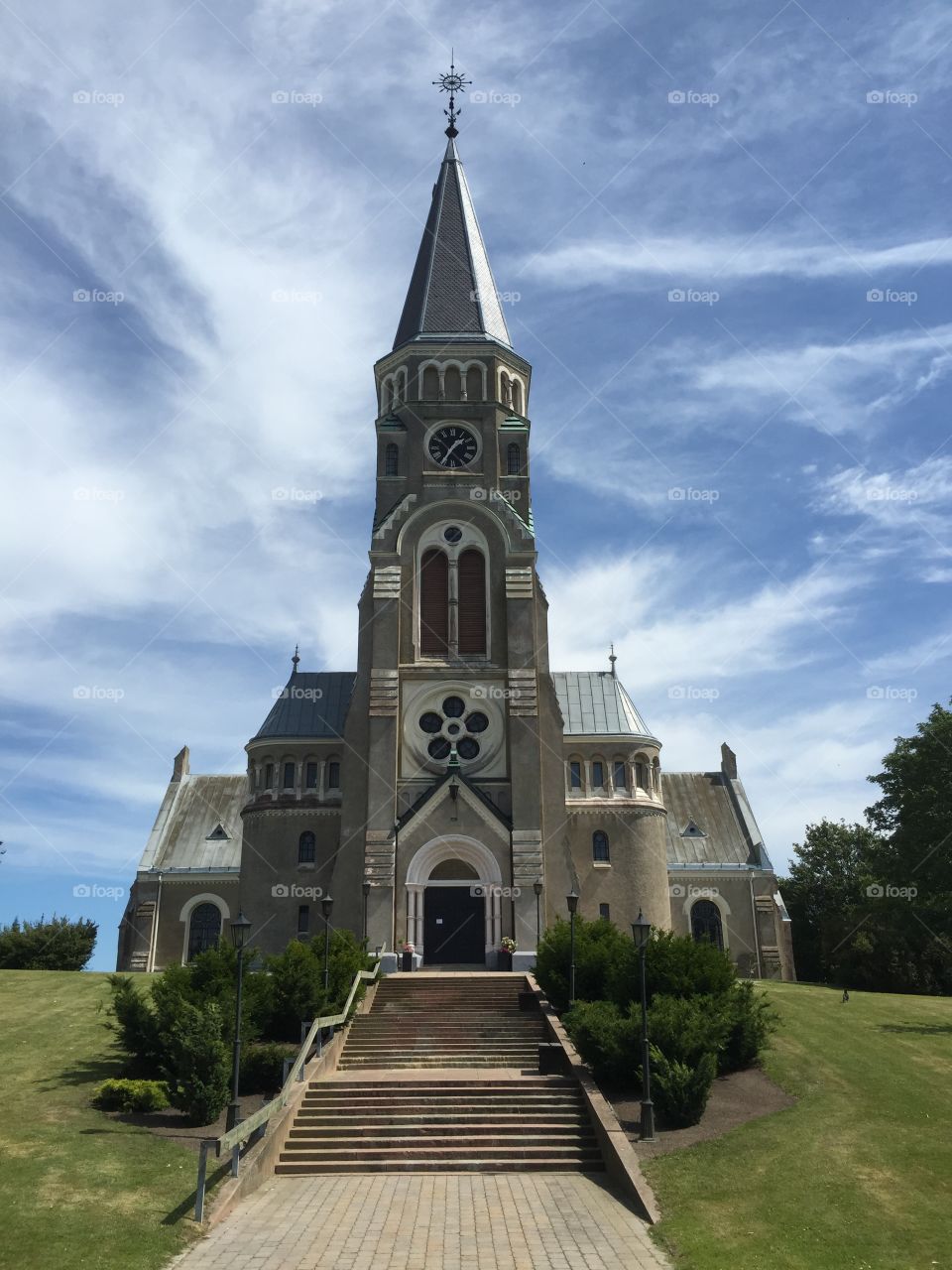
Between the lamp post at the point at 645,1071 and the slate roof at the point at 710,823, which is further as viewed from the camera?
the slate roof at the point at 710,823

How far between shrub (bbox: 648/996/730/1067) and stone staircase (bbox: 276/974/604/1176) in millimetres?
2209

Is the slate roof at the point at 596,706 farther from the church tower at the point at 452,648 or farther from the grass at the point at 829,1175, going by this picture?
the grass at the point at 829,1175

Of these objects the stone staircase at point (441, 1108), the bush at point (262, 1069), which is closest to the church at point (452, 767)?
the stone staircase at point (441, 1108)

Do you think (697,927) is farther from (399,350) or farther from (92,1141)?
(92,1141)

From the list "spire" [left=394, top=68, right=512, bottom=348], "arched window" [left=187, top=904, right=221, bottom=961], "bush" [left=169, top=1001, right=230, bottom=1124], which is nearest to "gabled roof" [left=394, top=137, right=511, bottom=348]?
"spire" [left=394, top=68, right=512, bottom=348]

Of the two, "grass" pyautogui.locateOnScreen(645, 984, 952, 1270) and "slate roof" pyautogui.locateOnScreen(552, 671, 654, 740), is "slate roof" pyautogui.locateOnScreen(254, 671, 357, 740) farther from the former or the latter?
"grass" pyautogui.locateOnScreen(645, 984, 952, 1270)

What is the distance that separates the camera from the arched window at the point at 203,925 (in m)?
51.8

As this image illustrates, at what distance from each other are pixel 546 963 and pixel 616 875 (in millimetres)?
15333

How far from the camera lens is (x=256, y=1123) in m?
18.1

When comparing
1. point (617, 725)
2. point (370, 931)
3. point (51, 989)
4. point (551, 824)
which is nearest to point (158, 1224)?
point (51, 989)

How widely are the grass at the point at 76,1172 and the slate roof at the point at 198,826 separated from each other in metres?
26.2

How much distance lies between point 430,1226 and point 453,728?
1108 inches

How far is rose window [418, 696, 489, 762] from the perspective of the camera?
43125 mm

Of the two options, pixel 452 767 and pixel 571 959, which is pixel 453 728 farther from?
pixel 571 959
